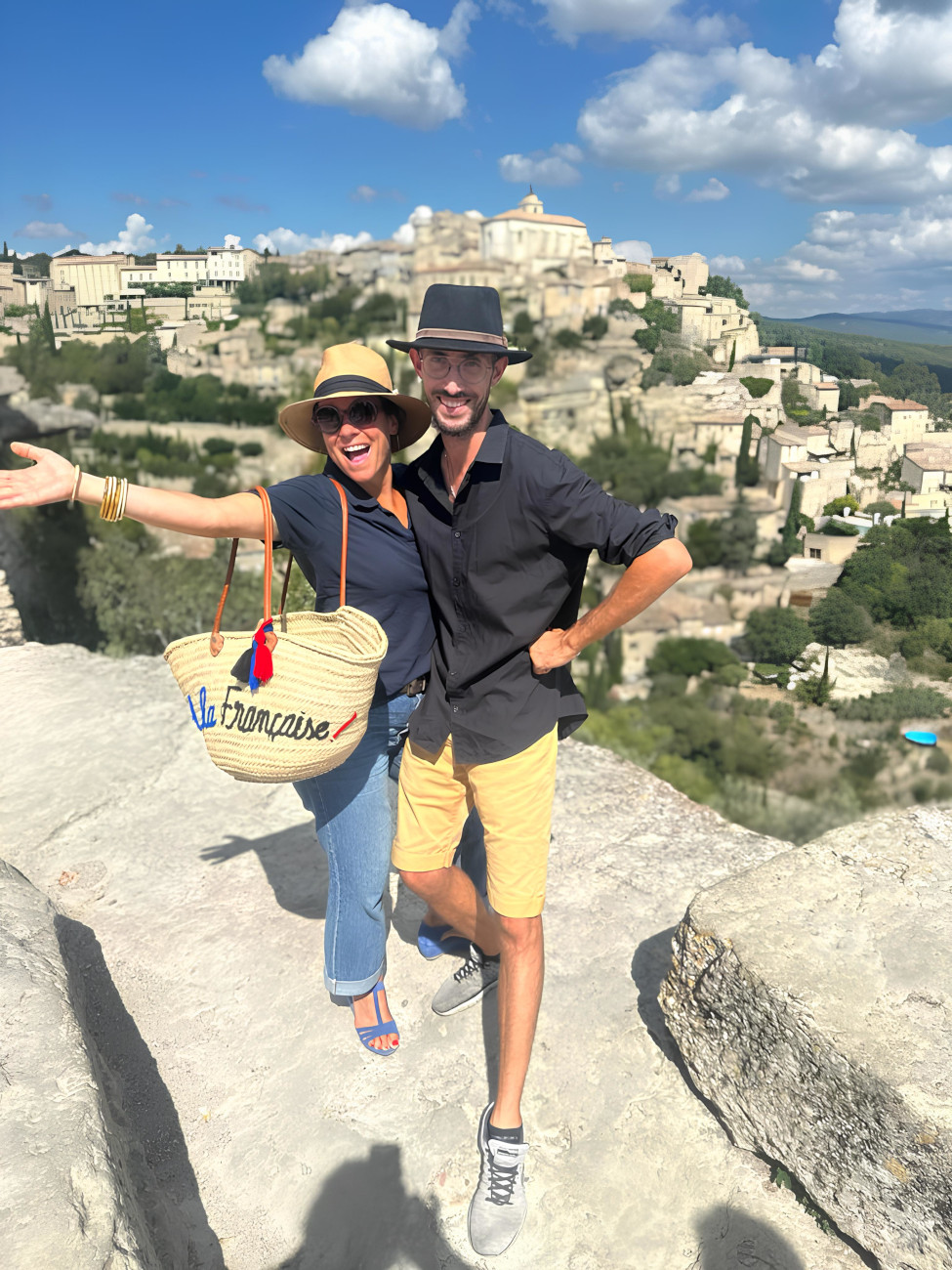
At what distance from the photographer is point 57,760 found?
3871 mm

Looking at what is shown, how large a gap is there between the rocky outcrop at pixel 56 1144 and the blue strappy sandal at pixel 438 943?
37.1 inches

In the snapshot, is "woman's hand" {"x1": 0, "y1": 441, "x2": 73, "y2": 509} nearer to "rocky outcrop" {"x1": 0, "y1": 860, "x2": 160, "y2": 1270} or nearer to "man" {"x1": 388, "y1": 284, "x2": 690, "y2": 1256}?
"man" {"x1": 388, "y1": 284, "x2": 690, "y2": 1256}

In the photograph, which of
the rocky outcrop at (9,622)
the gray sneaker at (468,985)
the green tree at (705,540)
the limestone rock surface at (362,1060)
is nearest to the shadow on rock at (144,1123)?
the limestone rock surface at (362,1060)

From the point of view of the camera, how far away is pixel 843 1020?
1647 millimetres

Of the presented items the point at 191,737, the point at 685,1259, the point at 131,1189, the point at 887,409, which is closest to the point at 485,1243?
the point at 685,1259

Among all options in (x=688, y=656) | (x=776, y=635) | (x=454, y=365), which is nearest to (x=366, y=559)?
(x=454, y=365)

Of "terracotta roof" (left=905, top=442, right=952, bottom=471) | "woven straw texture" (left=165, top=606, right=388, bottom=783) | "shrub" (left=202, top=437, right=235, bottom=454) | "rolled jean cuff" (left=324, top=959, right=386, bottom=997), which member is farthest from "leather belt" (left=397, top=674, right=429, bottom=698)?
"terracotta roof" (left=905, top=442, right=952, bottom=471)

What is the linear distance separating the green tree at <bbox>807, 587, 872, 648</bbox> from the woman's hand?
36.9 metres

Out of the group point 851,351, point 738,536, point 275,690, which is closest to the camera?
point 275,690

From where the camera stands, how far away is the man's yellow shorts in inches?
68.1

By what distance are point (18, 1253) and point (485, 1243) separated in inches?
37.1

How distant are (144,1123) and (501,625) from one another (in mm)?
1606

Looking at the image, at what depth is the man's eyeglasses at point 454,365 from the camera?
158cm

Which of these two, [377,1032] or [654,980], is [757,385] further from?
[377,1032]
